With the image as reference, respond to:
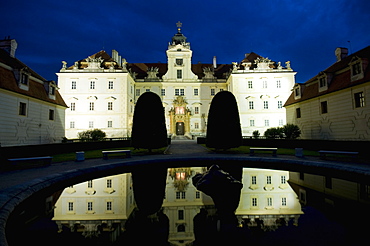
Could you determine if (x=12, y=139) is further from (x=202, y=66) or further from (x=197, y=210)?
(x=202, y=66)

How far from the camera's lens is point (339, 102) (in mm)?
16734

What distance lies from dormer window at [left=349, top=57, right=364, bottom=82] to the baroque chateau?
61.0ft

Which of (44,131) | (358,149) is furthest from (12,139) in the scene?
(358,149)

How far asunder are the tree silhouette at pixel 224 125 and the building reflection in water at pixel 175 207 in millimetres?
7666

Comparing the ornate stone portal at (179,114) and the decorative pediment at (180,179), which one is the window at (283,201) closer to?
the decorative pediment at (180,179)

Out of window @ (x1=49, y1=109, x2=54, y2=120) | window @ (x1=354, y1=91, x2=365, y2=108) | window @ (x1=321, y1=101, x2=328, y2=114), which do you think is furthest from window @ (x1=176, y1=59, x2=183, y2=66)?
window @ (x1=354, y1=91, x2=365, y2=108)

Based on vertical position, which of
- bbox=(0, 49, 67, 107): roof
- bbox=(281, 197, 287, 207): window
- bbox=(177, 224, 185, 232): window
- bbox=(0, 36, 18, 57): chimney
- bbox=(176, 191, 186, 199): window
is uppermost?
bbox=(0, 36, 18, 57): chimney

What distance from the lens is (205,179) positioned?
21.1 feet

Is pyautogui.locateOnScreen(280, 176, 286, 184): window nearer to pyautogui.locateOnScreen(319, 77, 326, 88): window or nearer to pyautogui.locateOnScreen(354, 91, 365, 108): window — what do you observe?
pyautogui.locateOnScreen(354, 91, 365, 108): window

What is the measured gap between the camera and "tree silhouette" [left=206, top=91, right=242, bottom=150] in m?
15.0

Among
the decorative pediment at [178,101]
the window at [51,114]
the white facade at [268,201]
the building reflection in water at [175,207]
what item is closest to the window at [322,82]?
the white facade at [268,201]

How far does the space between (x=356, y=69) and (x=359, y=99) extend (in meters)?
2.31

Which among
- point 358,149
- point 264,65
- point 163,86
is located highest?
point 264,65

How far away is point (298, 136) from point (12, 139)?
25000mm
